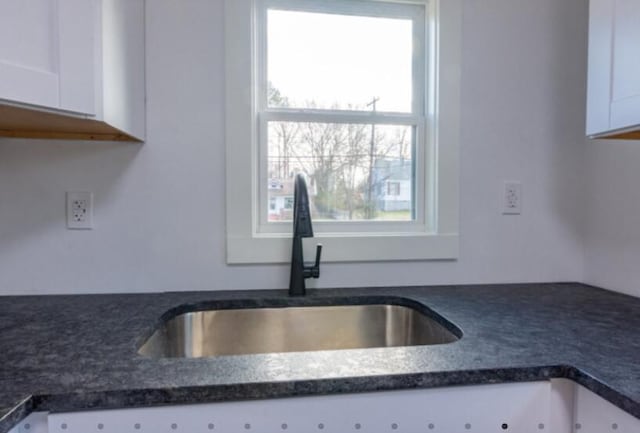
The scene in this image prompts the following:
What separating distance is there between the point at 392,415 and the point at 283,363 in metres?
0.21

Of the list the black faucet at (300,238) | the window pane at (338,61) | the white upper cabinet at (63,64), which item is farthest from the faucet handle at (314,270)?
the white upper cabinet at (63,64)

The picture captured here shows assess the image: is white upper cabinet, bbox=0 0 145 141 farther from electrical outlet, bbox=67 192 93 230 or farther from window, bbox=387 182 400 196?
window, bbox=387 182 400 196

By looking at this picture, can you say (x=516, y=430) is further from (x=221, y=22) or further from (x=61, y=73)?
(x=221, y=22)

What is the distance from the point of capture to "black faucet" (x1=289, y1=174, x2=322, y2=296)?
1.16 m

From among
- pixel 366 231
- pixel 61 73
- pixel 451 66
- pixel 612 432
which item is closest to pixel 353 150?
pixel 366 231

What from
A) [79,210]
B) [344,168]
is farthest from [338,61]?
[79,210]

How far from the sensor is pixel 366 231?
1.38 metres

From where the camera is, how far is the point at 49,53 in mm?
813

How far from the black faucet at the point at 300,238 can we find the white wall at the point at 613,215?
0.97 m

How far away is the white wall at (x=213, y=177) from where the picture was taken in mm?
1187

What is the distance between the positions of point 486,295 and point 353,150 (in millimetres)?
646

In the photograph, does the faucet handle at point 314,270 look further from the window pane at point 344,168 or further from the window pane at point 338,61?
the window pane at point 338,61

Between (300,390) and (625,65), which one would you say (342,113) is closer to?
(625,65)

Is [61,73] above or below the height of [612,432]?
above
